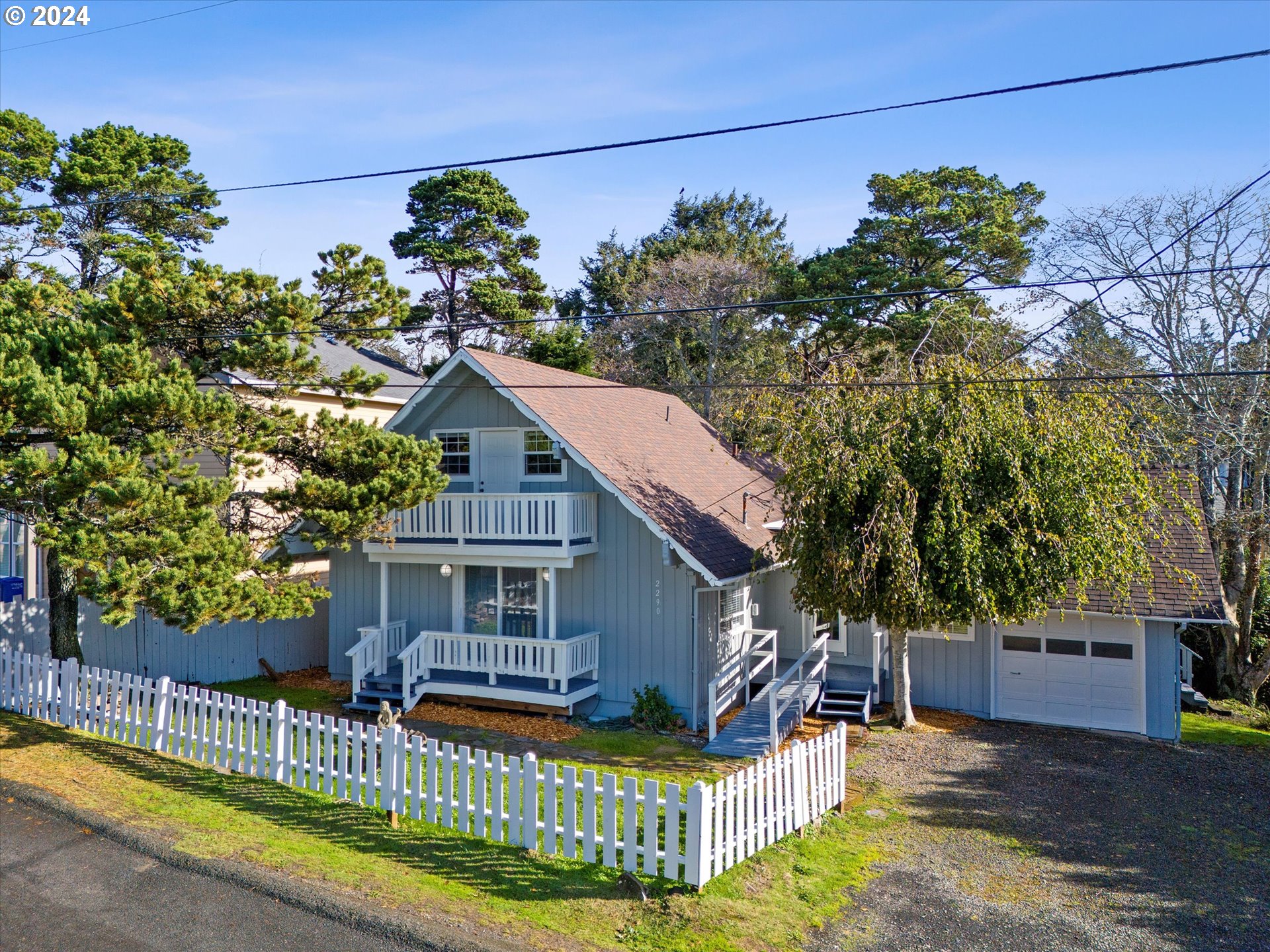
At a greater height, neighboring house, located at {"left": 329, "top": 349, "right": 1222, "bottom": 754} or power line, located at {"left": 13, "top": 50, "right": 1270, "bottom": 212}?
power line, located at {"left": 13, "top": 50, "right": 1270, "bottom": 212}

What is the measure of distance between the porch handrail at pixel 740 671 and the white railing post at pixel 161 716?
7911mm

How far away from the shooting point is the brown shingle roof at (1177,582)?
48.6 feet

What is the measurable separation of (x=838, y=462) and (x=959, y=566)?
2438mm

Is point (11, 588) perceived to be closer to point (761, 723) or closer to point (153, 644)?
point (153, 644)

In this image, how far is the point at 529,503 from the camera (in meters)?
15.7

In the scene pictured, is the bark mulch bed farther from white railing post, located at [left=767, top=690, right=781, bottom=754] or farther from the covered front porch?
white railing post, located at [left=767, top=690, right=781, bottom=754]

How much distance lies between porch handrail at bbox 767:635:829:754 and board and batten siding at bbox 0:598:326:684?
9.87m

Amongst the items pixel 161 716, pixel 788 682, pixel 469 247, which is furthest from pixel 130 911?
pixel 469 247

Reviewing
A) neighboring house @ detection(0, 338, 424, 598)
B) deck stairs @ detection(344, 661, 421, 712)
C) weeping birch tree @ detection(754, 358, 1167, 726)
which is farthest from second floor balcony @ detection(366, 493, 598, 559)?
weeping birch tree @ detection(754, 358, 1167, 726)

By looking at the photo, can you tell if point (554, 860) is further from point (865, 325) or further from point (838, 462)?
point (865, 325)

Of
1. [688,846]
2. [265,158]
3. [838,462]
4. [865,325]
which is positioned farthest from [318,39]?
[865,325]

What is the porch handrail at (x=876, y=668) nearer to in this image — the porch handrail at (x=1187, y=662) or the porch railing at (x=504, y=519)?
the porch railing at (x=504, y=519)

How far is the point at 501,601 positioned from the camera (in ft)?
55.4

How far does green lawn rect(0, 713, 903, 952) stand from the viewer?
25.0 ft
